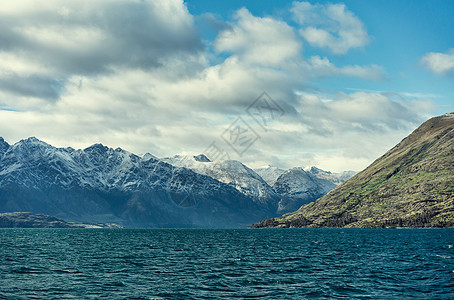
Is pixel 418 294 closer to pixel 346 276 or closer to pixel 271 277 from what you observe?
pixel 346 276

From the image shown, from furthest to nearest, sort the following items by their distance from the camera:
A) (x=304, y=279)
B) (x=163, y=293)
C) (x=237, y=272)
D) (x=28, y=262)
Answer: (x=28, y=262)
(x=237, y=272)
(x=304, y=279)
(x=163, y=293)

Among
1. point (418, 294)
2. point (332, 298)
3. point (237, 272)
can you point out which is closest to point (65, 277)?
point (237, 272)

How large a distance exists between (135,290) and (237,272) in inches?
1064

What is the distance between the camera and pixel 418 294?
64312 millimetres

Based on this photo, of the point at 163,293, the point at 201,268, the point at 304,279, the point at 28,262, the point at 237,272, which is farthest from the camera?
the point at 28,262

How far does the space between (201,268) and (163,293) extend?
103ft

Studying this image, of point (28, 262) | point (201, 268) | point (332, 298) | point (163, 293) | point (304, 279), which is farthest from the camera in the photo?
point (28, 262)

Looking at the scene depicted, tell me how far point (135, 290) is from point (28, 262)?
54.3m

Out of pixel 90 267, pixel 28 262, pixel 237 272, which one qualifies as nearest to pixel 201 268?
pixel 237 272

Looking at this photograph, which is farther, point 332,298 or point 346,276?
point 346,276

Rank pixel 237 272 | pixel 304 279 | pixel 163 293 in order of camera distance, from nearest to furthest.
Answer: pixel 163 293 → pixel 304 279 → pixel 237 272

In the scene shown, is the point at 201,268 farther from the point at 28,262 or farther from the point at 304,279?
the point at 28,262

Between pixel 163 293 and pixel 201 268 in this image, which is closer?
pixel 163 293

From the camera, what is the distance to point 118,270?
92750mm
